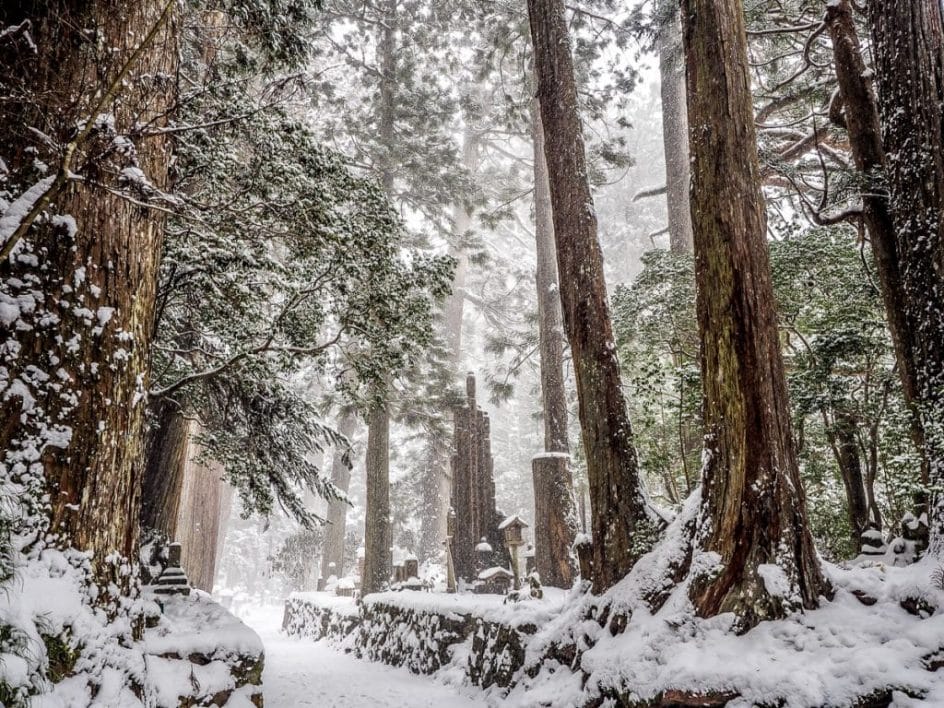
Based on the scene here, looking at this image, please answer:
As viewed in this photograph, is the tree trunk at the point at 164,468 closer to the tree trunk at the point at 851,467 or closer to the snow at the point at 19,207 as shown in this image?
the snow at the point at 19,207

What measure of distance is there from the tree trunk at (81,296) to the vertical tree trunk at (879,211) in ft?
17.3

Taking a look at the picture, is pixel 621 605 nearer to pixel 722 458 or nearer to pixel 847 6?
pixel 722 458

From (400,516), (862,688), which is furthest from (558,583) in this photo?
(400,516)

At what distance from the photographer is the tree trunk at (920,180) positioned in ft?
12.5

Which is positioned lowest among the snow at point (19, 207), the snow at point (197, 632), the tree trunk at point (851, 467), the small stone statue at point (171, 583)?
the snow at point (197, 632)

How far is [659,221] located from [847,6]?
24534mm

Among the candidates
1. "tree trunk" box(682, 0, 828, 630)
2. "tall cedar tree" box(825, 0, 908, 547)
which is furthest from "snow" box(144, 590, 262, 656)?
"tall cedar tree" box(825, 0, 908, 547)

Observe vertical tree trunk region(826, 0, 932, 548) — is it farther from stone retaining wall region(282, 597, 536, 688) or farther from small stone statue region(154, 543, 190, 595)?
small stone statue region(154, 543, 190, 595)

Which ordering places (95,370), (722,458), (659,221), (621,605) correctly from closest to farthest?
(95,370), (722,458), (621,605), (659,221)

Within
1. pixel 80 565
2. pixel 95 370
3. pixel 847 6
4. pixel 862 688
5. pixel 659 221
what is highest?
pixel 659 221

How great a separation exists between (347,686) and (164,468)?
349 centimetres

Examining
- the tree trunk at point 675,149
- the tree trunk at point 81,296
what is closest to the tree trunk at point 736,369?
the tree trunk at point 81,296

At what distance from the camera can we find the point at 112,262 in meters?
3.31

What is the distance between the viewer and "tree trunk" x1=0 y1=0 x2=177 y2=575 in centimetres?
288
